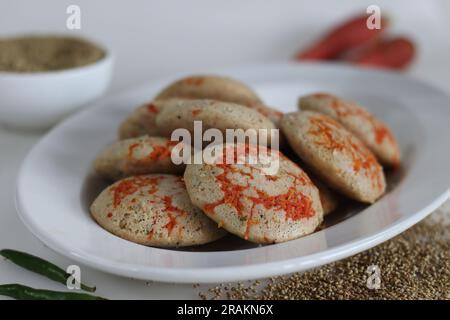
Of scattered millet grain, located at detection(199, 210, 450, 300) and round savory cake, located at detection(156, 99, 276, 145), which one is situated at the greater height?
round savory cake, located at detection(156, 99, 276, 145)

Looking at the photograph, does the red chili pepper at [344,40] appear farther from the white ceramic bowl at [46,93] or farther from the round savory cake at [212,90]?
the round savory cake at [212,90]

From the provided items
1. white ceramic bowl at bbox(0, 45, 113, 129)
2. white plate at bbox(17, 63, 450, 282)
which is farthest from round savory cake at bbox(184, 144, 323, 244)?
white ceramic bowl at bbox(0, 45, 113, 129)

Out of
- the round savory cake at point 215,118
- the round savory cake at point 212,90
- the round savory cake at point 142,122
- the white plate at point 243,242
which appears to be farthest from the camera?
the round savory cake at point 212,90

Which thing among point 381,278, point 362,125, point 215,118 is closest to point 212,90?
point 215,118

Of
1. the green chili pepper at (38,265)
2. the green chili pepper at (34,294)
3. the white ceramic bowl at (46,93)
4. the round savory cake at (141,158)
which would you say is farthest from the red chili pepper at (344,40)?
the green chili pepper at (34,294)

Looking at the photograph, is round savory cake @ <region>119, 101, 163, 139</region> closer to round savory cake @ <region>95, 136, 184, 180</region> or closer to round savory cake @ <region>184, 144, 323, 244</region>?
round savory cake @ <region>95, 136, 184, 180</region>
